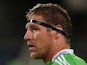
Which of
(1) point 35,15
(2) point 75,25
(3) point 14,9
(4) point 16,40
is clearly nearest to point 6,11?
(3) point 14,9

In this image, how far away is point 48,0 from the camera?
10875 mm

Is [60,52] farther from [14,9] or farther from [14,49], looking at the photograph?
[14,9]

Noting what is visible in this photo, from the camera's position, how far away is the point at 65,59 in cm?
307

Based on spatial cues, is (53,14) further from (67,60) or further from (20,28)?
(20,28)

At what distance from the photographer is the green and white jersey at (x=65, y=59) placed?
3041 mm

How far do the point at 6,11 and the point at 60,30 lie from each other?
8.61 metres

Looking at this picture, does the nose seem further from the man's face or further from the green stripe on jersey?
the green stripe on jersey

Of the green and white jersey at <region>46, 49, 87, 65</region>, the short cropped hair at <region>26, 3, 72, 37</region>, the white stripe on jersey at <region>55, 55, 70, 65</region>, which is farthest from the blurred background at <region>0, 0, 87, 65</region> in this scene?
the white stripe on jersey at <region>55, 55, 70, 65</region>

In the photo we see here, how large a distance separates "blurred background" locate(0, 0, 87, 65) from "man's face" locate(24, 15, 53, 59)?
19.7 ft

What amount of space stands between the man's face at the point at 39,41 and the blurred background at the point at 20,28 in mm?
6000

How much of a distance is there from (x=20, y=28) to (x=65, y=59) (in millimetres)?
8214

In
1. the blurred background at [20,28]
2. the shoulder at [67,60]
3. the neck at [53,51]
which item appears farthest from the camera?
the blurred background at [20,28]

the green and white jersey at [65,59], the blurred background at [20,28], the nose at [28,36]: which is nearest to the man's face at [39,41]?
the nose at [28,36]

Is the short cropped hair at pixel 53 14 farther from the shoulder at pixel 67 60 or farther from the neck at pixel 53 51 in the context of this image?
the shoulder at pixel 67 60
